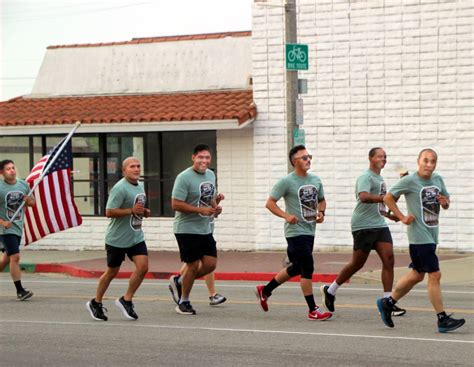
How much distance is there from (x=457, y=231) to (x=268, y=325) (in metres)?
10.2

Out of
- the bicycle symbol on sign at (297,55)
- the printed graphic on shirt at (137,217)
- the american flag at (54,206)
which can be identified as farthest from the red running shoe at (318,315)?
the american flag at (54,206)

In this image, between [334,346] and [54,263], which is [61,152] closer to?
[54,263]

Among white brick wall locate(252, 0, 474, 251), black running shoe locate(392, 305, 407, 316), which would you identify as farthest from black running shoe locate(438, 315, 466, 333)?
white brick wall locate(252, 0, 474, 251)

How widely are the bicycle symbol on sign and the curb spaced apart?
3.63 metres

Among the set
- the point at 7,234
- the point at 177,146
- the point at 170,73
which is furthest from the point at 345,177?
the point at 7,234

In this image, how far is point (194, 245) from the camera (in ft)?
43.7

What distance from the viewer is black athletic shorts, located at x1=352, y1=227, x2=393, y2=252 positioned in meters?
13.2

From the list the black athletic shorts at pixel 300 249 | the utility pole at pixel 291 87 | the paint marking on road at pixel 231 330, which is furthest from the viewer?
the utility pole at pixel 291 87

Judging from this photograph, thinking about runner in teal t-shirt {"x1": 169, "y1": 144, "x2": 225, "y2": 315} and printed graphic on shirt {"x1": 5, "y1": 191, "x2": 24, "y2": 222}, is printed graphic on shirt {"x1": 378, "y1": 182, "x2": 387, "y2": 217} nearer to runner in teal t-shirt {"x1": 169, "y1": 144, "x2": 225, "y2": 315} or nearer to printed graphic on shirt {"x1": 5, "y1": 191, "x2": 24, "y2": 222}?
runner in teal t-shirt {"x1": 169, "y1": 144, "x2": 225, "y2": 315}

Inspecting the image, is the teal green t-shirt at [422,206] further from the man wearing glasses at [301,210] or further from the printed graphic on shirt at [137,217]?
the printed graphic on shirt at [137,217]

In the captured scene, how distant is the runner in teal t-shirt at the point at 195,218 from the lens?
517 inches

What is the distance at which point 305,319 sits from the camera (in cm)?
1267

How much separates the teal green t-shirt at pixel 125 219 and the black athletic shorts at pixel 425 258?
324 cm

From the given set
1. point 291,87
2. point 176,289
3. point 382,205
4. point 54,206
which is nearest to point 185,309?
point 176,289
